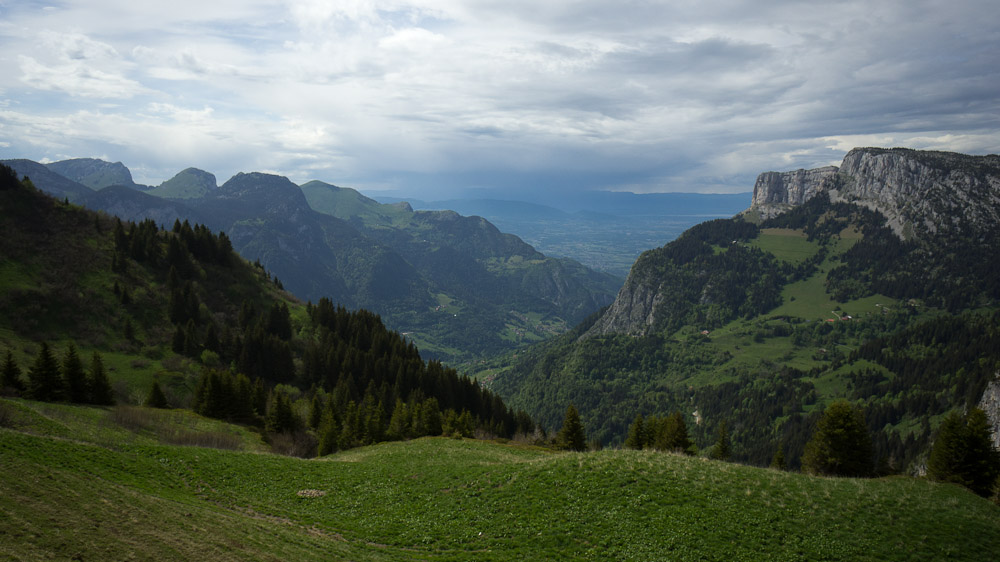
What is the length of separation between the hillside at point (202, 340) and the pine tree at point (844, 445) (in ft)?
163

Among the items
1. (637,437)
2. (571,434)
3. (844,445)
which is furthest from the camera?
(637,437)

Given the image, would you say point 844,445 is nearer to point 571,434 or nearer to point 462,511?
point 571,434

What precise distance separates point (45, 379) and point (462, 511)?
62348 mm

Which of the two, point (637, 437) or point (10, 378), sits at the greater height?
point (10, 378)

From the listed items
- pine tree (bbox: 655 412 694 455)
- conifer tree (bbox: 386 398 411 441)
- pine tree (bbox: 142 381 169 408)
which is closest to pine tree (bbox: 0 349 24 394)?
pine tree (bbox: 142 381 169 408)

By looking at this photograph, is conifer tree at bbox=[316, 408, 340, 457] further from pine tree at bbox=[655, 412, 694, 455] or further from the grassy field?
pine tree at bbox=[655, 412, 694, 455]

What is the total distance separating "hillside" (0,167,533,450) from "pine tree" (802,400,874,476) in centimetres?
4968

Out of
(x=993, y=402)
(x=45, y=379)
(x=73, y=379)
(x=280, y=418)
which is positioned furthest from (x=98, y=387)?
(x=993, y=402)

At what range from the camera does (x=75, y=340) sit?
85.2 metres

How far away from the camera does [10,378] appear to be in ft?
191

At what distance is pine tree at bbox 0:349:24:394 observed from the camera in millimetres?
57591

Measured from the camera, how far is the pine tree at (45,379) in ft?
187

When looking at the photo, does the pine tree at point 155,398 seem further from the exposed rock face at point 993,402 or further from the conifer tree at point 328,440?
the exposed rock face at point 993,402

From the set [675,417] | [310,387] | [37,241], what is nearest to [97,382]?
[310,387]
